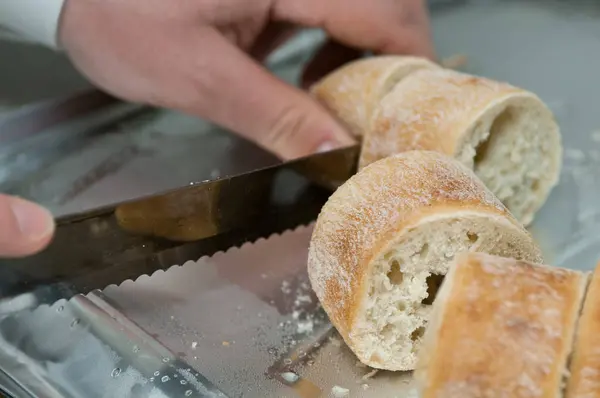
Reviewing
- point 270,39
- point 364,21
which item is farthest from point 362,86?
point 270,39

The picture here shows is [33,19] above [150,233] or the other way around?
above

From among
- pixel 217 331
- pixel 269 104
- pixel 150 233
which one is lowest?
pixel 217 331

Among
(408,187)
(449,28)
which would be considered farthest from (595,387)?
(449,28)

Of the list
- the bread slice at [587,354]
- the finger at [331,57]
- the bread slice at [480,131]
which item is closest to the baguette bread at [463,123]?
the bread slice at [480,131]

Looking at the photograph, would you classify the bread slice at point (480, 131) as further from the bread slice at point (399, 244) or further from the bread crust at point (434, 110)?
the bread slice at point (399, 244)

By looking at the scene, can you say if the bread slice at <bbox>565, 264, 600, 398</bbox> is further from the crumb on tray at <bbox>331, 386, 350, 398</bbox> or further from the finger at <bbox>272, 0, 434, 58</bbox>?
the finger at <bbox>272, 0, 434, 58</bbox>

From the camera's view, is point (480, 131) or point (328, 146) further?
point (328, 146)

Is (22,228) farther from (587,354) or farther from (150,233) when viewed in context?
(587,354)
